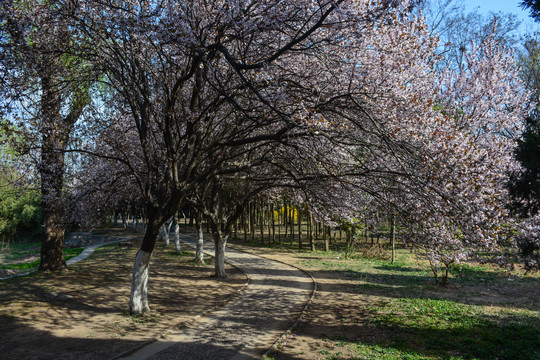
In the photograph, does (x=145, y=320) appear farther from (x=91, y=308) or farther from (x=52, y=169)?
(x=52, y=169)

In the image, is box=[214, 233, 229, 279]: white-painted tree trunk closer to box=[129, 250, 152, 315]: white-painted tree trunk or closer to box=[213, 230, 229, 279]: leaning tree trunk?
box=[213, 230, 229, 279]: leaning tree trunk

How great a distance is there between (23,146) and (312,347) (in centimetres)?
942

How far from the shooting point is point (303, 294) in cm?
1394

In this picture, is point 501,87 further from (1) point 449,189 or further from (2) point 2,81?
(2) point 2,81

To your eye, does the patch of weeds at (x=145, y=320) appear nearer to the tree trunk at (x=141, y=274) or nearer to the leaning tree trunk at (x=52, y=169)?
the tree trunk at (x=141, y=274)

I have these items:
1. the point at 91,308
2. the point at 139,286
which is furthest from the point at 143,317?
the point at 91,308

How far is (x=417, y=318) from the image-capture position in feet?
34.9

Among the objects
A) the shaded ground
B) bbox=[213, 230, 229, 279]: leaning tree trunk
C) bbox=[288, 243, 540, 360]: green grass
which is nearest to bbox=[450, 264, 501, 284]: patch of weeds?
bbox=[288, 243, 540, 360]: green grass

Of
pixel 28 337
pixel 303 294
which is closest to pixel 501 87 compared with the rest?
pixel 303 294

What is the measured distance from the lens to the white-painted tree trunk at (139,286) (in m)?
10.6

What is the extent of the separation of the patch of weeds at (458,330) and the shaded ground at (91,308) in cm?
605

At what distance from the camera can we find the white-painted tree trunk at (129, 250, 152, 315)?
34.7 feet

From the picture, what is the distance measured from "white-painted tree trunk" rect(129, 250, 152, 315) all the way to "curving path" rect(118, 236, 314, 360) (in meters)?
1.82

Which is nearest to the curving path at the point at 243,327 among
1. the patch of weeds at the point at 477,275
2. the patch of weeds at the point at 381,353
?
the patch of weeds at the point at 381,353
